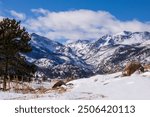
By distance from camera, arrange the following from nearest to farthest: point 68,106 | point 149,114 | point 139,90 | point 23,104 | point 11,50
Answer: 1. point 149,114
2. point 68,106
3. point 23,104
4. point 139,90
5. point 11,50

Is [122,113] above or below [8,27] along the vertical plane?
below

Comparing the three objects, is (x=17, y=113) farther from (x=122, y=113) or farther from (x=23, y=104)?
(x=122, y=113)

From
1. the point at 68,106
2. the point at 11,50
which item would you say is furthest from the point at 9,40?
the point at 68,106

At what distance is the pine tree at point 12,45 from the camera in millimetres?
45688

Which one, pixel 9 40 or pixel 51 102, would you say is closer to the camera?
pixel 51 102

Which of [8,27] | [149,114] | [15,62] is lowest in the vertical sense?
[149,114]

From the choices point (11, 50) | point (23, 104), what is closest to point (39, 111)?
point (23, 104)

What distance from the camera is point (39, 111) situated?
13.9 m

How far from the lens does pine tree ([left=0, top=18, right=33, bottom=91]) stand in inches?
1799

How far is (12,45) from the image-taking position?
4544 centimetres

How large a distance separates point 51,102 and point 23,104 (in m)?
1.15

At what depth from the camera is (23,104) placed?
15602mm

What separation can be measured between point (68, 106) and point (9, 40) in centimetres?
3263

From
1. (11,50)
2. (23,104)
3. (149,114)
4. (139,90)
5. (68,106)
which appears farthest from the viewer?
(11,50)
